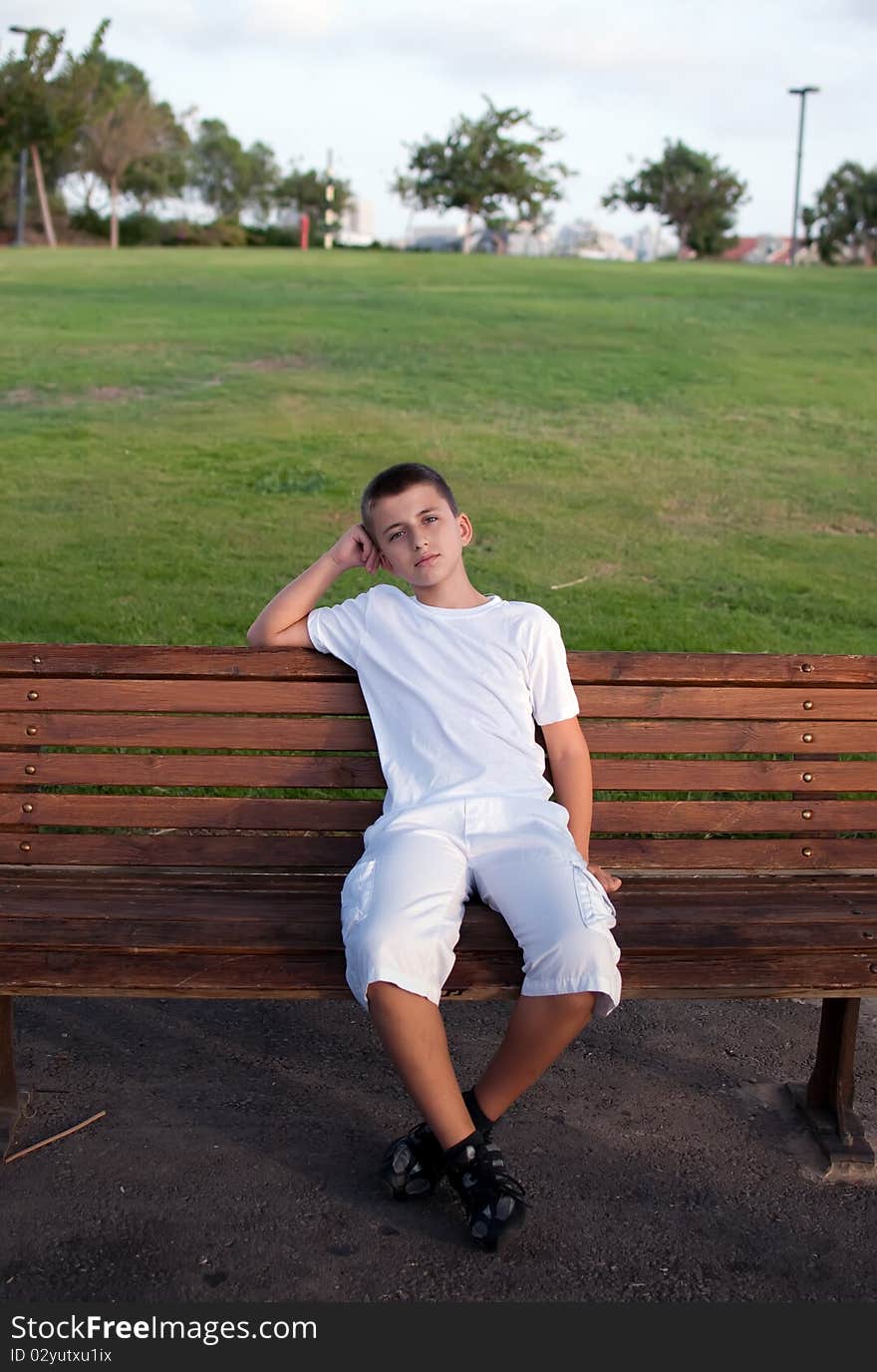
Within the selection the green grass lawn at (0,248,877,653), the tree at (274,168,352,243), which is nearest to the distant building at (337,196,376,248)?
the tree at (274,168,352,243)

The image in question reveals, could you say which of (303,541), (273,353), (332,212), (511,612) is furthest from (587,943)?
(332,212)

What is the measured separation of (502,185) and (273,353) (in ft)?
125

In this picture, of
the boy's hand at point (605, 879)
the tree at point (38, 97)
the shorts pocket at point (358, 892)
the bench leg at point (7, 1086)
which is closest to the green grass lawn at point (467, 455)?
the boy's hand at point (605, 879)

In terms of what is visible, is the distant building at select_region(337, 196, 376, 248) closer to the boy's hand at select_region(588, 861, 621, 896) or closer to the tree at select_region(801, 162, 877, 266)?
the tree at select_region(801, 162, 877, 266)

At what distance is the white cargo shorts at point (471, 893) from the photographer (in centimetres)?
293

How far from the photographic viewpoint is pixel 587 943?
295 centimetres

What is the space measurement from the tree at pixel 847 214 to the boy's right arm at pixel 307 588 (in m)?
49.0

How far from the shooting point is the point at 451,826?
3.27 metres

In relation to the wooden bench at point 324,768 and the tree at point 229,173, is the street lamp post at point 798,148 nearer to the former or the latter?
the tree at point 229,173

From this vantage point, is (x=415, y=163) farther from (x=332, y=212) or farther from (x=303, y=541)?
(x=303, y=541)

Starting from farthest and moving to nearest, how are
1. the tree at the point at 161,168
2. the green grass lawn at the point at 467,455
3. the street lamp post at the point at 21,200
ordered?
the tree at the point at 161,168
the street lamp post at the point at 21,200
the green grass lawn at the point at 467,455

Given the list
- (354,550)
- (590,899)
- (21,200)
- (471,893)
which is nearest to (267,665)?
(354,550)

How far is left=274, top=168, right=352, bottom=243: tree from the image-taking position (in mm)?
61500

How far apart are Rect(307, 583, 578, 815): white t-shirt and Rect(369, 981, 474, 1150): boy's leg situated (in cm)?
54
